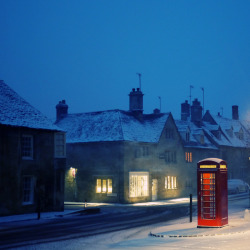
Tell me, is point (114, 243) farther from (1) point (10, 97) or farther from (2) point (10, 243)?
(1) point (10, 97)

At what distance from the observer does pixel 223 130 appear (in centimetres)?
7300

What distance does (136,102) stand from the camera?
49.6 meters

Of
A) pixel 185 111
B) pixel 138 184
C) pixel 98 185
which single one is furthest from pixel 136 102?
pixel 185 111

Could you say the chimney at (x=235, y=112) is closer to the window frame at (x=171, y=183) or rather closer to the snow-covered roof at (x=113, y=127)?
the window frame at (x=171, y=183)

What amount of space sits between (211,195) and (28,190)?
15.4 meters

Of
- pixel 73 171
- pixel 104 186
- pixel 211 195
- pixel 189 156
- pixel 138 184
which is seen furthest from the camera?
pixel 189 156

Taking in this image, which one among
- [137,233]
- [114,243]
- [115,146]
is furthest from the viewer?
[115,146]

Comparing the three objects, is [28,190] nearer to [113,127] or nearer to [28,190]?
[28,190]

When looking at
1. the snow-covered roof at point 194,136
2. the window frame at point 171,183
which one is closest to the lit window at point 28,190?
the window frame at point 171,183

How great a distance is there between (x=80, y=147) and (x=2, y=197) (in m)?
18.6

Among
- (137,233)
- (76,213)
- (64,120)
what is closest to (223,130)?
(64,120)

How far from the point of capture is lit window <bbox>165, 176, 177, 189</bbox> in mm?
51572

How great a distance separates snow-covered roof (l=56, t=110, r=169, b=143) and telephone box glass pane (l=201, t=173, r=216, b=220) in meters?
24.1

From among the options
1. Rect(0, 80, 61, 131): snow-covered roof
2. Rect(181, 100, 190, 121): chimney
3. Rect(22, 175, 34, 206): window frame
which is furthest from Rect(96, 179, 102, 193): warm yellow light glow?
Rect(181, 100, 190, 121): chimney
